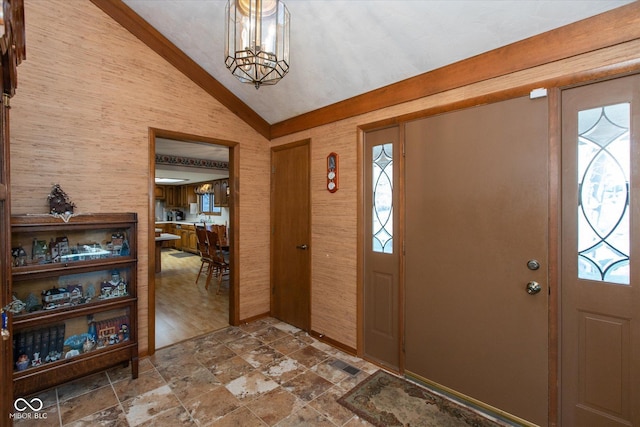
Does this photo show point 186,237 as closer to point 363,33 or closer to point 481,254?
point 363,33

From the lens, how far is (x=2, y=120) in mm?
1129

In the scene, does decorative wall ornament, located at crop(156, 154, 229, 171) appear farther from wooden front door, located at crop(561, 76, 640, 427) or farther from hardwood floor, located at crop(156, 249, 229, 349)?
wooden front door, located at crop(561, 76, 640, 427)

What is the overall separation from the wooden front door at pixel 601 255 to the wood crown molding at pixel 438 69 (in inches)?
10.4

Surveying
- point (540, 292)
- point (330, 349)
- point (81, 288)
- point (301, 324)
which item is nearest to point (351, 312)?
point (330, 349)

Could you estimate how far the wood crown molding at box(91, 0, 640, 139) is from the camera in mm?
1581

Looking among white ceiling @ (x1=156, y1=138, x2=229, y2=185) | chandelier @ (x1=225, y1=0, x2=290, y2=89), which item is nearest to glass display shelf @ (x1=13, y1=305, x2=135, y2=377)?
chandelier @ (x1=225, y1=0, x2=290, y2=89)

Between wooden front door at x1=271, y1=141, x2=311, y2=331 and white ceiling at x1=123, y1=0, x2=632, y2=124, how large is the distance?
0.75 meters

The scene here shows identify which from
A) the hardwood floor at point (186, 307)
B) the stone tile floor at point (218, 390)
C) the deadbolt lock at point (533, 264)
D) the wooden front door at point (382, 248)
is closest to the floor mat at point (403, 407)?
the stone tile floor at point (218, 390)

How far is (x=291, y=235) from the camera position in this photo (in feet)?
11.7

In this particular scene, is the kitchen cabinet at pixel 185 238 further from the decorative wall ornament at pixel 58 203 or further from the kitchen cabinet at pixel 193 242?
the decorative wall ornament at pixel 58 203

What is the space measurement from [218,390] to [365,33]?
9.69 ft

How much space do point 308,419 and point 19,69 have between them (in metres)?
3.31

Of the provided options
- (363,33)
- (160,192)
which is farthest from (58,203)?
(160,192)

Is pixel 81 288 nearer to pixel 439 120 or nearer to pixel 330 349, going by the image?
pixel 330 349
